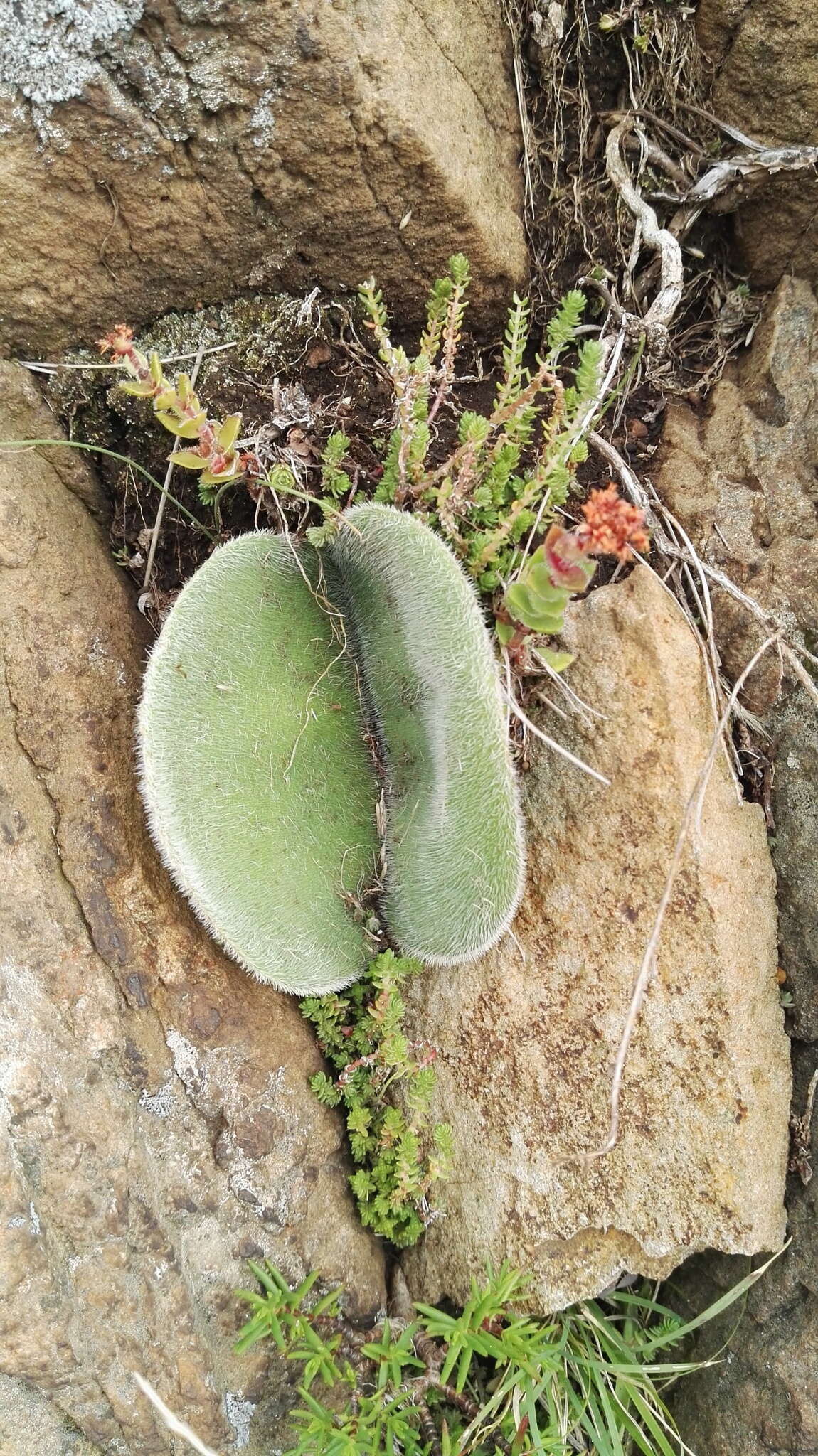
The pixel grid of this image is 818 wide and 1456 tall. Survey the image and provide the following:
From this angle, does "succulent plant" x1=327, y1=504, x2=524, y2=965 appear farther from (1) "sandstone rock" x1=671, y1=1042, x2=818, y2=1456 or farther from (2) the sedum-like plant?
(1) "sandstone rock" x1=671, y1=1042, x2=818, y2=1456

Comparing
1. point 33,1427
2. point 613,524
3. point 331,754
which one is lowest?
point 33,1427

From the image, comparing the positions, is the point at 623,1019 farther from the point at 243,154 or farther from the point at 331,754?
the point at 243,154

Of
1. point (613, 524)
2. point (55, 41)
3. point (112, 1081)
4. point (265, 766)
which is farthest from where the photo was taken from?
point (265, 766)

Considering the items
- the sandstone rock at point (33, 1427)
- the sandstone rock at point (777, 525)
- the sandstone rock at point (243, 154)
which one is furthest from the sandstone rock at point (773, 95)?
the sandstone rock at point (33, 1427)

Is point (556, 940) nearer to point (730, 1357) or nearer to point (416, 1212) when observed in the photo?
point (416, 1212)

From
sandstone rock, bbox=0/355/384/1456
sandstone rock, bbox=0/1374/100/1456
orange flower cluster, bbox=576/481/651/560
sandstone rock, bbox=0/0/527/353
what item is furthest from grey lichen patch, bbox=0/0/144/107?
sandstone rock, bbox=0/1374/100/1456

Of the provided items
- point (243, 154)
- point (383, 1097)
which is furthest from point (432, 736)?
point (243, 154)

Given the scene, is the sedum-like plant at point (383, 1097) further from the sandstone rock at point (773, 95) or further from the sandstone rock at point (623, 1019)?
the sandstone rock at point (773, 95)

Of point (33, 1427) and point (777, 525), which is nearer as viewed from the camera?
point (33, 1427)
